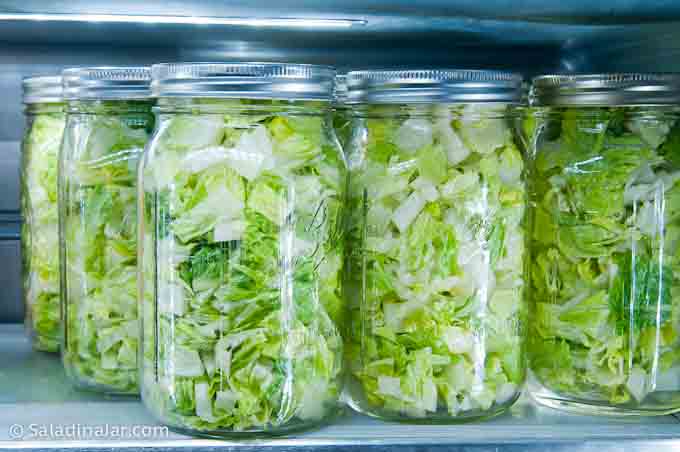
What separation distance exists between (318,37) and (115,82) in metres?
0.27

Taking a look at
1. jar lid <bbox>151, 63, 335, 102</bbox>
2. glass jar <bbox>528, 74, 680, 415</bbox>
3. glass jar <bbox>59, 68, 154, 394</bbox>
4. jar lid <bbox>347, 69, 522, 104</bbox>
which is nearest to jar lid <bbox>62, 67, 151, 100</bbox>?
glass jar <bbox>59, 68, 154, 394</bbox>

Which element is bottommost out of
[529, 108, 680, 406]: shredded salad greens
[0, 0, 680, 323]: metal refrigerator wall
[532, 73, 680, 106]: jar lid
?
[529, 108, 680, 406]: shredded salad greens

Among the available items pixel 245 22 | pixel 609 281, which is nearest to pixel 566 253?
pixel 609 281

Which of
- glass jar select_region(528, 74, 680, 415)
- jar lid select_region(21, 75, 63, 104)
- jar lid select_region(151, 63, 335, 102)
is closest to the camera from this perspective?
jar lid select_region(151, 63, 335, 102)

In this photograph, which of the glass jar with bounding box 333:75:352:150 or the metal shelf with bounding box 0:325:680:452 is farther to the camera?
the glass jar with bounding box 333:75:352:150

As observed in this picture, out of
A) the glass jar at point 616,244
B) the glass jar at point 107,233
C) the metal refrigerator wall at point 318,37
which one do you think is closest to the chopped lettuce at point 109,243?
the glass jar at point 107,233

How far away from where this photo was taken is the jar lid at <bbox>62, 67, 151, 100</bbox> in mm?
859

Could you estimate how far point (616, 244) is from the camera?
839 millimetres

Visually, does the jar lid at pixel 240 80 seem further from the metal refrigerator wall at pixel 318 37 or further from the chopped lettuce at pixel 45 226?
the chopped lettuce at pixel 45 226

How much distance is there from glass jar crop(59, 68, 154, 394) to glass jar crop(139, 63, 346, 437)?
10 centimetres

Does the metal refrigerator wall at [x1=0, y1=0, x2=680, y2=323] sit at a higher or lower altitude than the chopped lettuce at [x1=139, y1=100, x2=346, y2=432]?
higher

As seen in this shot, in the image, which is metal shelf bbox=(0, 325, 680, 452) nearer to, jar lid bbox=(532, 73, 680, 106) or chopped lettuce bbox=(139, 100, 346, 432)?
chopped lettuce bbox=(139, 100, 346, 432)

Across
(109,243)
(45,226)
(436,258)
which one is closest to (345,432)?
(436,258)

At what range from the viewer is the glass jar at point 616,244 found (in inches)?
32.9
